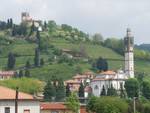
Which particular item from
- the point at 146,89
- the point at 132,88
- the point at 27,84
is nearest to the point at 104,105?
the point at 146,89

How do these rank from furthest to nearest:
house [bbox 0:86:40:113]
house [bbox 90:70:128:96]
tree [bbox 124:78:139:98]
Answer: house [bbox 90:70:128:96] < tree [bbox 124:78:139:98] < house [bbox 0:86:40:113]

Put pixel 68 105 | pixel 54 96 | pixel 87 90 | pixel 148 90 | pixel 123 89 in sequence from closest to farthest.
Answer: pixel 68 105, pixel 54 96, pixel 148 90, pixel 123 89, pixel 87 90

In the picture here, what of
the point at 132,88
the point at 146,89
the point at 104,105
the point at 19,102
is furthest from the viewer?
the point at 132,88

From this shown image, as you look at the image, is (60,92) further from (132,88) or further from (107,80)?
(107,80)

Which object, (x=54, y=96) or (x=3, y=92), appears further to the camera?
(x=54, y=96)

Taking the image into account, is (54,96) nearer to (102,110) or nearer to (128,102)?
(128,102)

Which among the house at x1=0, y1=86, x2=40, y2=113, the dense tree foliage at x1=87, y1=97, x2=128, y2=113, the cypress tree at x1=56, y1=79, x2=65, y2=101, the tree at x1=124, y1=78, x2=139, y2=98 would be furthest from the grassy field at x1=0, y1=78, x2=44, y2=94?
the house at x1=0, y1=86, x2=40, y2=113

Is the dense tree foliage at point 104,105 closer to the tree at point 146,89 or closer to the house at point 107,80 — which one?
the tree at point 146,89

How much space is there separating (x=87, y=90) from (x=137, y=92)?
3576 centimetres

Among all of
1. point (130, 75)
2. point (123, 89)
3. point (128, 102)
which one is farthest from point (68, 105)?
point (130, 75)

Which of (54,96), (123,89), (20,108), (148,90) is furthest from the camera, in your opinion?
(123,89)

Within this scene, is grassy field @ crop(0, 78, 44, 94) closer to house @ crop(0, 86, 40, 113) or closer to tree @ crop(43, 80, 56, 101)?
tree @ crop(43, 80, 56, 101)

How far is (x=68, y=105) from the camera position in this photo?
8219 cm

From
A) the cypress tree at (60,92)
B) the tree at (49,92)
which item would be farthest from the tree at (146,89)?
the tree at (49,92)
